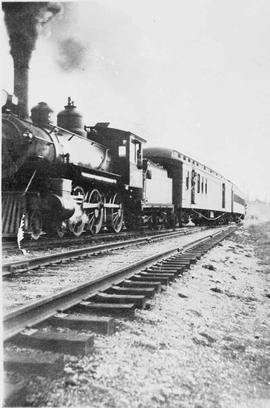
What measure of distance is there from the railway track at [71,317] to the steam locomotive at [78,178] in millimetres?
3835

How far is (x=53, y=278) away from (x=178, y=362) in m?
2.64

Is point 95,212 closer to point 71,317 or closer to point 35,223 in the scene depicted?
point 35,223

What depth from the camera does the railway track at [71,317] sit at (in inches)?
83.4

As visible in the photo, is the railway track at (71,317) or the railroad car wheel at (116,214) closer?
the railway track at (71,317)

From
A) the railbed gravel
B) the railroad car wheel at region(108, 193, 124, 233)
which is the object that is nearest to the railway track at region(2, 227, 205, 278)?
the railbed gravel

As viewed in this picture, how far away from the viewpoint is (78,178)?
931cm

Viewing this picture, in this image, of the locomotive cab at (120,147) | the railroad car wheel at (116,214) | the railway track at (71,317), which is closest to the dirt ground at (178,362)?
the railway track at (71,317)

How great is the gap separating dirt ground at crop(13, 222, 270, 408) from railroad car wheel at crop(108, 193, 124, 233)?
747 centimetres

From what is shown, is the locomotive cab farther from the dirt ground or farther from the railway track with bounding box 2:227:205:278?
the dirt ground

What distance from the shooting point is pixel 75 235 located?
32.4 ft

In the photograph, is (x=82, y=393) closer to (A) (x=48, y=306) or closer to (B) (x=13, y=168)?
(A) (x=48, y=306)

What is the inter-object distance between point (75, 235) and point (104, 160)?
2.54m

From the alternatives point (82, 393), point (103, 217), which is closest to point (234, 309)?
point (82, 393)

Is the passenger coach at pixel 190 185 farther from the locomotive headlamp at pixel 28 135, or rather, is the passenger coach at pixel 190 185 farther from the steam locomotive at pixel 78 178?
the locomotive headlamp at pixel 28 135
